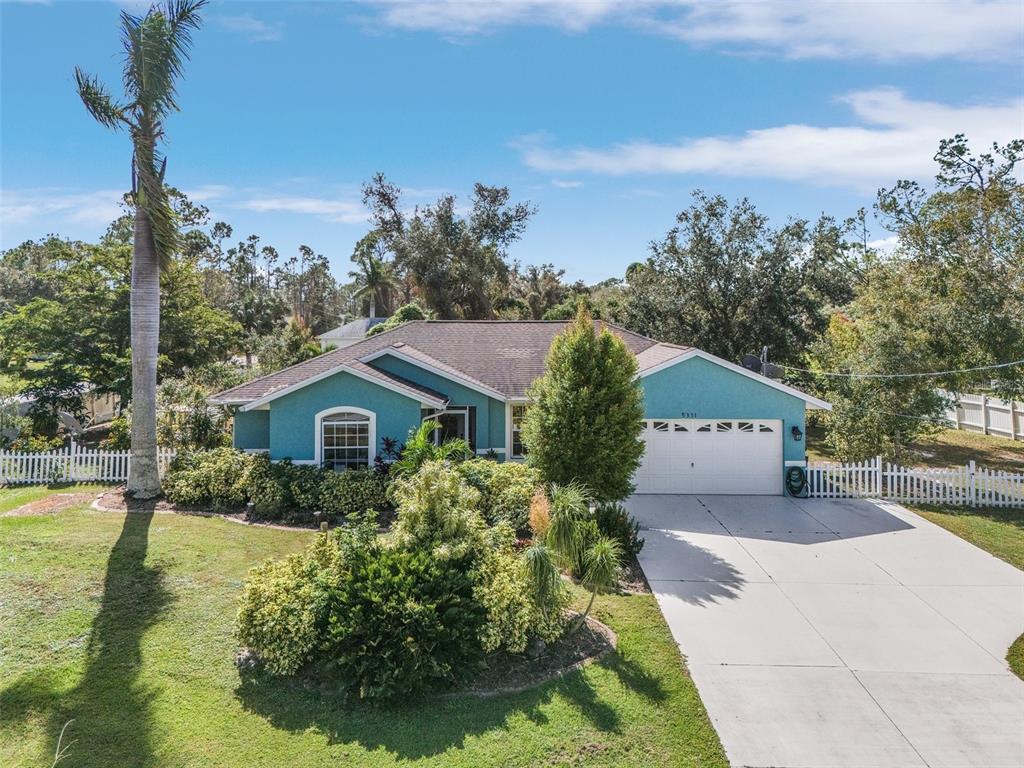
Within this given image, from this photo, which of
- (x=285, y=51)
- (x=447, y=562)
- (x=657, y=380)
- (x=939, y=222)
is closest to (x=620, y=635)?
(x=447, y=562)

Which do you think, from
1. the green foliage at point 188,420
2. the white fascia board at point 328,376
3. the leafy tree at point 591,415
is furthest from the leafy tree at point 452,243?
the leafy tree at point 591,415

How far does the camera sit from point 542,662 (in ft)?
25.1

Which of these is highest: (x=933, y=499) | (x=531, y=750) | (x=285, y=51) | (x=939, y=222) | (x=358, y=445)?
(x=285, y=51)

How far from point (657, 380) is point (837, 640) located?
28.9 feet

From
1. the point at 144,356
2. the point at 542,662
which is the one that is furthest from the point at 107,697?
the point at 144,356

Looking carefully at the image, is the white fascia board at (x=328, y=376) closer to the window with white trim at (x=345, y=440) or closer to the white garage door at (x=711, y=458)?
the window with white trim at (x=345, y=440)

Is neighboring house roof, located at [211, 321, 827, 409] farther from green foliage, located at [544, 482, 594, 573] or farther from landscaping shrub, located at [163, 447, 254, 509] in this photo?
green foliage, located at [544, 482, 594, 573]

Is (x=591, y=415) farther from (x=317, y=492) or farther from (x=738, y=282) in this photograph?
(x=738, y=282)

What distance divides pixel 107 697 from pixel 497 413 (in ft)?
39.8

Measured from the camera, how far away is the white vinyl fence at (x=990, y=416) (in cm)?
2445

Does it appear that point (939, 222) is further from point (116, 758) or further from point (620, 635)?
point (116, 758)

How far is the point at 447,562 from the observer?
25.4 feet

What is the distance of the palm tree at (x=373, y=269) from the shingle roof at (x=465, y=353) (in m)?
32.8

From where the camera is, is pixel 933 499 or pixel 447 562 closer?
pixel 447 562
